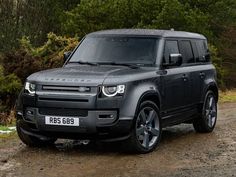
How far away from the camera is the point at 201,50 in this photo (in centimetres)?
1074

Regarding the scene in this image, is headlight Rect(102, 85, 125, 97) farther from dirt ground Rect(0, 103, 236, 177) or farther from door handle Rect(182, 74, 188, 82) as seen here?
door handle Rect(182, 74, 188, 82)

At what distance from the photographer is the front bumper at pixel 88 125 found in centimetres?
786

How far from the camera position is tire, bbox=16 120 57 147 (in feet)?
28.4

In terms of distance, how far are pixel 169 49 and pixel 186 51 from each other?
75cm

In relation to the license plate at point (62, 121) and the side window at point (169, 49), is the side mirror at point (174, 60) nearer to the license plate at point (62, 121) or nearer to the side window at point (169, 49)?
the side window at point (169, 49)

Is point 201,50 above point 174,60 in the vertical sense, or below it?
below

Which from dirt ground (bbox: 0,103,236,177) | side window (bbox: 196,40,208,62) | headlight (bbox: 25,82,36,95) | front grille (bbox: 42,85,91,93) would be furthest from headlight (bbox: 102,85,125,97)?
side window (bbox: 196,40,208,62)

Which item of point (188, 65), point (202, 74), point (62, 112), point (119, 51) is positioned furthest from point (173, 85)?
point (62, 112)

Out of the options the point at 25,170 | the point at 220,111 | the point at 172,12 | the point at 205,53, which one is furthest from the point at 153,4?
the point at 25,170

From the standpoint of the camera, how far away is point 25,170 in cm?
728

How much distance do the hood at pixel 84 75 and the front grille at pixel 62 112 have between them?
371mm

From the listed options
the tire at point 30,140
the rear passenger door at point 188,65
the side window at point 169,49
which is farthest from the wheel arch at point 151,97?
the tire at point 30,140

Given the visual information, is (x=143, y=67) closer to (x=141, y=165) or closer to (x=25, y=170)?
(x=141, y=165)

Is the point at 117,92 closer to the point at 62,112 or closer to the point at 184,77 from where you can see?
the point at 62,112
